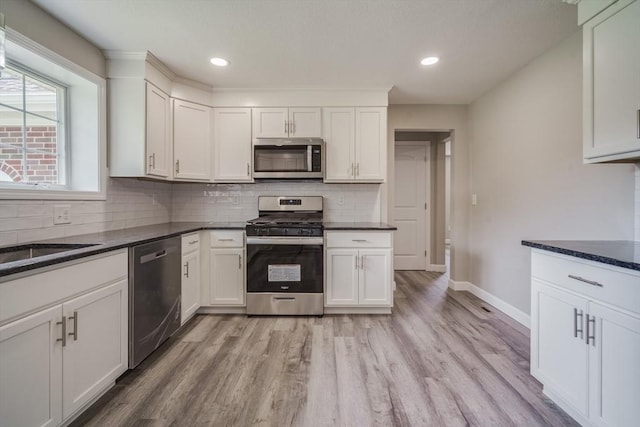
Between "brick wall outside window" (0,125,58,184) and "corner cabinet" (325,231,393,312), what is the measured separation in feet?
7.55

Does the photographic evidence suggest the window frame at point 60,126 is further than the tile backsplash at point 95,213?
Yes

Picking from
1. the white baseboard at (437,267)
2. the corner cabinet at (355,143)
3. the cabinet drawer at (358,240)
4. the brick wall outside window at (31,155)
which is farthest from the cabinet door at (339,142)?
the white baseboard at (437,267)

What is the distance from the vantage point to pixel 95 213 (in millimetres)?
2256

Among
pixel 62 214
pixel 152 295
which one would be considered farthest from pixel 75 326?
pixel 62 214

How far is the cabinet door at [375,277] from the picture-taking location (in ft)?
9.38

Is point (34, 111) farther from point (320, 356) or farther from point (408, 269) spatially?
point (408, 269)

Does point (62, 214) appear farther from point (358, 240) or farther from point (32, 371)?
point (358, 240)

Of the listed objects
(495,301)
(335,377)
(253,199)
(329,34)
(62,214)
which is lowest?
(335,377)

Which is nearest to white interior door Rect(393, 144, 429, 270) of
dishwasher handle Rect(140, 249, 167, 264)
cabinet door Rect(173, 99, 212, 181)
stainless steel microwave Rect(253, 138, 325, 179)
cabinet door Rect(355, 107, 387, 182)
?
cabinet door Rect(355, 107, 387, 182)

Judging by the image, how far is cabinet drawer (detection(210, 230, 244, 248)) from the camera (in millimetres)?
2873

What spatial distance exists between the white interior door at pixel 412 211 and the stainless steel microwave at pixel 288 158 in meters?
2.29

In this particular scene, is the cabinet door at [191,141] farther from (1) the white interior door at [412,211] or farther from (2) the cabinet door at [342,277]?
(1) the white interior door at [412,211]

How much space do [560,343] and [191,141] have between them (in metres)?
3.39

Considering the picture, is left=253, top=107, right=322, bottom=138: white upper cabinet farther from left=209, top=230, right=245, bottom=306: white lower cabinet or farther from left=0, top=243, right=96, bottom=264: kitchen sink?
left=0, top=243, right=96, bottom=264: kitchen sink
